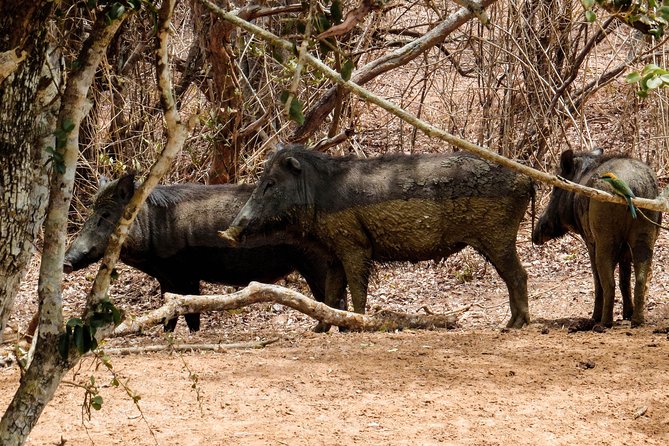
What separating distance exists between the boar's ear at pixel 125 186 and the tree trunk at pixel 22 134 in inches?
239

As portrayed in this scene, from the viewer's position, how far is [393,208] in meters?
9.25

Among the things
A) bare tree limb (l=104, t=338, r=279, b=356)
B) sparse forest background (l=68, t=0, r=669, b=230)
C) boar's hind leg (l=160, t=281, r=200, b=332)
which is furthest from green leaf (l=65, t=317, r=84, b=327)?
sparse forest background (l=68, t=0, r=669, b=230)

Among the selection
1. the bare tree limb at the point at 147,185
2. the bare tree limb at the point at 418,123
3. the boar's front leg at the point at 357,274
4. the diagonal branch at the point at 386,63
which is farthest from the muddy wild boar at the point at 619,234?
the bare tree limb at the point at 147,185

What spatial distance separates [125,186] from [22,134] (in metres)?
6.33

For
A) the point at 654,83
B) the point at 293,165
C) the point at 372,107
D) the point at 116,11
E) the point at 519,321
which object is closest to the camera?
the point at 116,11

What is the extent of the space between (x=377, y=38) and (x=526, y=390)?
25.9 ft

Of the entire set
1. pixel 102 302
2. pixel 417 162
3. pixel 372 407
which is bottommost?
pixel 372 407

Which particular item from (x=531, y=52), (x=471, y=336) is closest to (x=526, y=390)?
(x=471, y=336)

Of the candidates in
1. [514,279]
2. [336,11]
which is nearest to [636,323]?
[514,279]

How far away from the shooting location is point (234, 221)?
947 cm

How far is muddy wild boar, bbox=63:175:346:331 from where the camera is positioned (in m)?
10.2

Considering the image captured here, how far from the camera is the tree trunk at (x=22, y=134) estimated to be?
3.79 m

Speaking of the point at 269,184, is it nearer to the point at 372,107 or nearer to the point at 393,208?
the point at 393,208

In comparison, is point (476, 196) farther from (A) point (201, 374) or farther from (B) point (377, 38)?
(B) point (377, 38)
